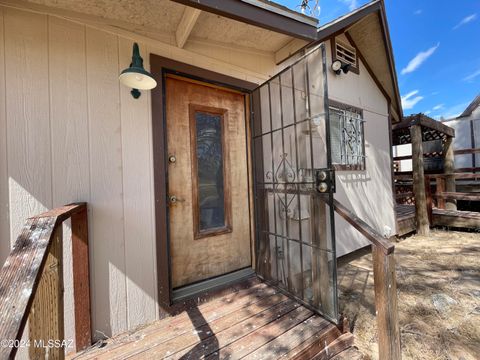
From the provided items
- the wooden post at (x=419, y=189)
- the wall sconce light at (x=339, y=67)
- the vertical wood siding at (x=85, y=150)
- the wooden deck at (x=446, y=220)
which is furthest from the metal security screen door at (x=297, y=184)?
the wooden post at (x=419, y=189)

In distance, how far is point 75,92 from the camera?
4.78ft

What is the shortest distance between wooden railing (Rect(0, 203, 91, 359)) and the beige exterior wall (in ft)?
0.22

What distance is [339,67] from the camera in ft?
10.2

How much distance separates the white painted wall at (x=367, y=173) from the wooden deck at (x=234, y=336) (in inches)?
68.8

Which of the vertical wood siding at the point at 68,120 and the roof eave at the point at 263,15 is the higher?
the roof eave at the point at 263,15

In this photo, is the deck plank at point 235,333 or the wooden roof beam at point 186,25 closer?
the deck plank at point 235,333

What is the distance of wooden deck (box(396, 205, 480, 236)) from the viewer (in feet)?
13.6

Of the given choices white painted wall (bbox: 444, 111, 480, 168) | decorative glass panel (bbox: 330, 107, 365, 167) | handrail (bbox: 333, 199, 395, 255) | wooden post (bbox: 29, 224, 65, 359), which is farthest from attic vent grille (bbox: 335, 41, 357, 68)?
white painted wall (bbox: 444, 111, 480, 168)

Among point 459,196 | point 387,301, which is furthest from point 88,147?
point 459,196

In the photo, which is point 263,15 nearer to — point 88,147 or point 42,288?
point 88,147

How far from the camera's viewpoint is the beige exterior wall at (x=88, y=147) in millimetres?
1307

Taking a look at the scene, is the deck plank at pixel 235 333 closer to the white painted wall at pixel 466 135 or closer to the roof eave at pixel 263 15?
the roof eave at pixel 263 15

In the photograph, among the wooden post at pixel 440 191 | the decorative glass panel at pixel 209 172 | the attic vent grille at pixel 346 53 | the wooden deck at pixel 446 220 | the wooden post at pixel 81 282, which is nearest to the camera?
the wooden post at pixel 81 282

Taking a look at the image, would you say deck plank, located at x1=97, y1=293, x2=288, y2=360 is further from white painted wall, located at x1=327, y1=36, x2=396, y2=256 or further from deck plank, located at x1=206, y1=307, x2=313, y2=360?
white painted wall, located at x1=327, y1=36, x2=396, y2=256
